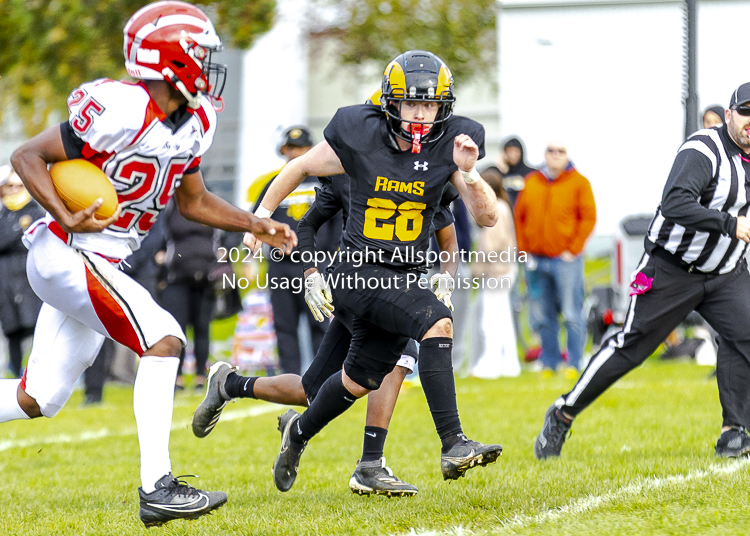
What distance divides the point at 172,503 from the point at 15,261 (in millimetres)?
6425

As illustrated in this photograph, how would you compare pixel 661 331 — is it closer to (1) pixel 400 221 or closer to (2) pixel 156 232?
(1) pixel 400 221

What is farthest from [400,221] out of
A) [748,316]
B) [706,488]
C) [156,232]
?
[156,232]

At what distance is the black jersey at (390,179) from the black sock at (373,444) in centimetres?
88

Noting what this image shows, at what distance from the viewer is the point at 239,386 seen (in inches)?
216

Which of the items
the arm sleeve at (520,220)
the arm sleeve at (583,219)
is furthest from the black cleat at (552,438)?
the arm sleeve at (520,220)

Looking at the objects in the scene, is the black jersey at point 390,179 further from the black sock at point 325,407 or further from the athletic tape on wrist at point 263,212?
the black sock at point 325,407

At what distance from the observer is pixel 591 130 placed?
15398 mm

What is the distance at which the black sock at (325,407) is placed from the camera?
482cm

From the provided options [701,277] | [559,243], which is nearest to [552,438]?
[701,277]

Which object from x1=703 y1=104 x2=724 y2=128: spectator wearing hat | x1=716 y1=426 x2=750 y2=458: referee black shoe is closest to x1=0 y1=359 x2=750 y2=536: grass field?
x1=716 y1=426 x2=750 y2=458: referee black shoe

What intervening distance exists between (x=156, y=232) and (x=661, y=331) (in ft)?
17.8

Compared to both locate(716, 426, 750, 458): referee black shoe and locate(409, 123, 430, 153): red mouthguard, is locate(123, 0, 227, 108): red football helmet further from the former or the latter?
locate(716, 426, 750, 458): referee black shoe

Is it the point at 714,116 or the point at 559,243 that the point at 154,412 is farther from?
the point at 559,243

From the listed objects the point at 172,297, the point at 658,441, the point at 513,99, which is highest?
the point at 513,99
